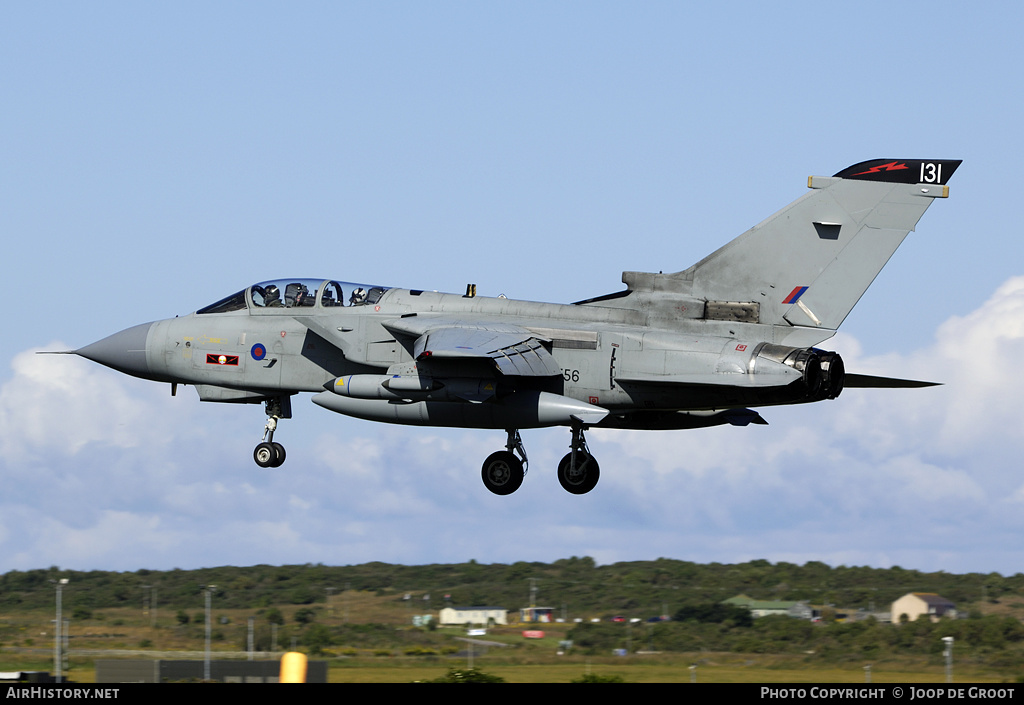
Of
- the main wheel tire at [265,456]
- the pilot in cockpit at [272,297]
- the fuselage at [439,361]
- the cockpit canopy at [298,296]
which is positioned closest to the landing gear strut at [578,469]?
the fuselage at [439,361]

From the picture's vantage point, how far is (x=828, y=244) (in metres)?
21.3

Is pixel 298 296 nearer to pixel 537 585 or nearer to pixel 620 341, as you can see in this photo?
pixel 620 341

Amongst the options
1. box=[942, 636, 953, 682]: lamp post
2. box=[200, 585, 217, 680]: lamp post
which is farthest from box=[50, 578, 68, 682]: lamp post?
box=[942, 636, 953, 682]: lamp post

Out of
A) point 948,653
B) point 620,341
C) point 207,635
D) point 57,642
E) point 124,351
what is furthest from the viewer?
point 207,635

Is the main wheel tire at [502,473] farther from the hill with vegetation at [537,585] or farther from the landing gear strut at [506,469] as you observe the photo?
the hill with vegetation at [537,585]

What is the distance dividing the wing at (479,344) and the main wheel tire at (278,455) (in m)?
3.62

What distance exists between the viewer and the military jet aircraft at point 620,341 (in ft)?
68.8

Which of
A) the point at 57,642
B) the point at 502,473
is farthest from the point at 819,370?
the point at 57,642

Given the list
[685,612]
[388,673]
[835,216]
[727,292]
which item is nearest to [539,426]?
[727,292]

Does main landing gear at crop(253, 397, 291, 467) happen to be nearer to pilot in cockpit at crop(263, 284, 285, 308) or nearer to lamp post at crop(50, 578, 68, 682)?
pilot in cockpit at crop(263, 284, 285, 308)

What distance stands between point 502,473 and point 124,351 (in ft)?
26.0

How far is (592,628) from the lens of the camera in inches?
1171

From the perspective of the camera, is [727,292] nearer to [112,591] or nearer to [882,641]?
[882,641]

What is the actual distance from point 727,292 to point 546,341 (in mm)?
3201
